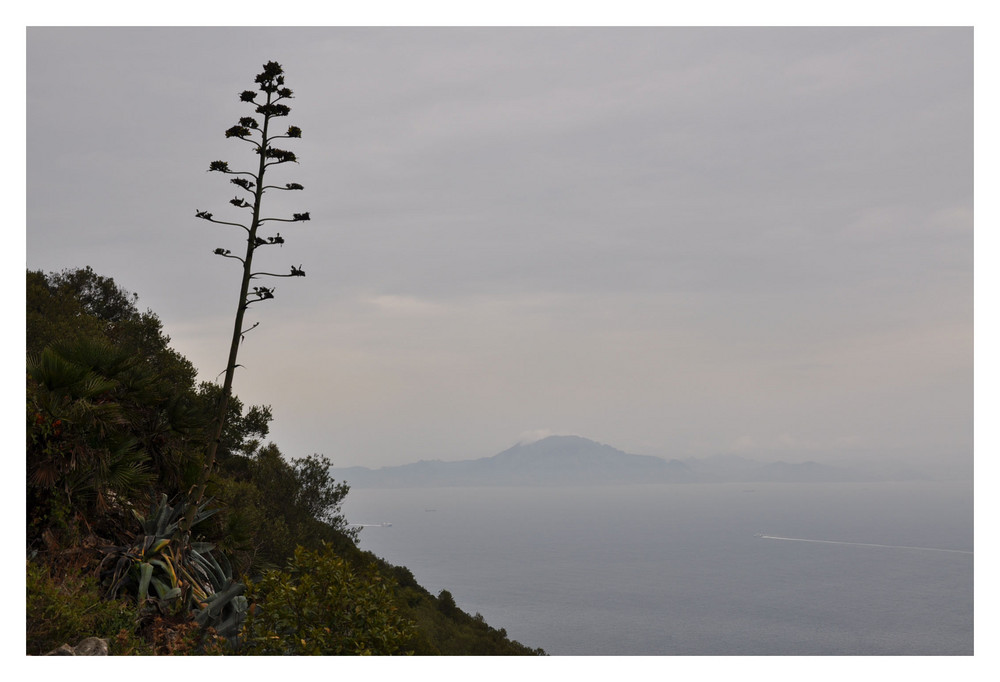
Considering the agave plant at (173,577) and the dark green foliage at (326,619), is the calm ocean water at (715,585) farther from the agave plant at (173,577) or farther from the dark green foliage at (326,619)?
the dark green foliage at (326,619)

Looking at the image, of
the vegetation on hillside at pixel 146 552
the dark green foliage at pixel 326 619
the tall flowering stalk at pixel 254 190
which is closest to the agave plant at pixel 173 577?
the vegetation on hillside at pixel 146 552

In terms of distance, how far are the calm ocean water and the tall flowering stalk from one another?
4238cm

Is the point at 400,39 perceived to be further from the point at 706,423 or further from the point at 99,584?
the point at 706,423

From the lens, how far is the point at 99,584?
6.24 m

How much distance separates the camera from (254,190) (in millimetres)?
7289

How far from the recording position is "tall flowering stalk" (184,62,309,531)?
273 inches

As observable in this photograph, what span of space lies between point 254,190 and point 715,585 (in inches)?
4633

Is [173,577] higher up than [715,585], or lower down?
higher up

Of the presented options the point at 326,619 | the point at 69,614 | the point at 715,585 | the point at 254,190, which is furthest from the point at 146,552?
the point at 715,585

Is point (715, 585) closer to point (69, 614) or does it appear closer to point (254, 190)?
point (254, 190)

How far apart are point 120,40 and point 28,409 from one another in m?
4.56

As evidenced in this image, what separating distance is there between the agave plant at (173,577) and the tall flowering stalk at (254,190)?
0.77ft

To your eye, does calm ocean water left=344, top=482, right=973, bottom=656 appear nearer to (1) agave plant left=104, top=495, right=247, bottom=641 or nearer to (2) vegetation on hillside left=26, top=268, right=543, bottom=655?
(2) vegetation on hillside left=26, top=268, right=543, bottom=655

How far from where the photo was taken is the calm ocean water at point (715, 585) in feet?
263
